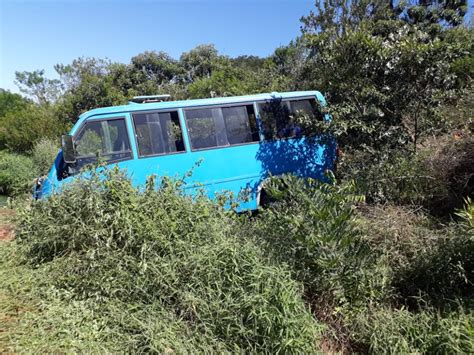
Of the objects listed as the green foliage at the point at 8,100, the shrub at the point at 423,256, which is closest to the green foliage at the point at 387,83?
the shrub at the point at 423,256

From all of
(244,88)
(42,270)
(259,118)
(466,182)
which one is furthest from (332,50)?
(244,88)

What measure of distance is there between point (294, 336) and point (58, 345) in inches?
73.2

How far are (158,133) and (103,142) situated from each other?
2.94ft

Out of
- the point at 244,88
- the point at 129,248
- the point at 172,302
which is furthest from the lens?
the point at 244,88

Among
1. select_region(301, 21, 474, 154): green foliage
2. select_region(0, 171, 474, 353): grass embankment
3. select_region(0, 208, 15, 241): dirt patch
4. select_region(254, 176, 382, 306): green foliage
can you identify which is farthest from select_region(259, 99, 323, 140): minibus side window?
→ select_region(0, 208, 15, 241): dirt patch

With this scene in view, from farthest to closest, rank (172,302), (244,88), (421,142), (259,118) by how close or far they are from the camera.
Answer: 1. (244,88)
2. (259,118)
3. (421,142)
4. (172,302)

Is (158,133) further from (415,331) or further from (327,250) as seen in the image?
(415,331)

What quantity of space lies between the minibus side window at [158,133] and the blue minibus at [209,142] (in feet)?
0.05

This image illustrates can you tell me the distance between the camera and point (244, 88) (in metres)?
17.0

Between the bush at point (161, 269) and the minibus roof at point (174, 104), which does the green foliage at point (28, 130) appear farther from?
the bush at point (161, 269)

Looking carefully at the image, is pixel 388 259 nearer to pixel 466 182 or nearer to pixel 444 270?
pixel 444 270

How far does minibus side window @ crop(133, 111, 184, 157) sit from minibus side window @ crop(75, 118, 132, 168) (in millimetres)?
228

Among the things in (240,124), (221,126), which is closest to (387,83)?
(240,124)

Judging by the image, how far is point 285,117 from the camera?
7.54 meters
